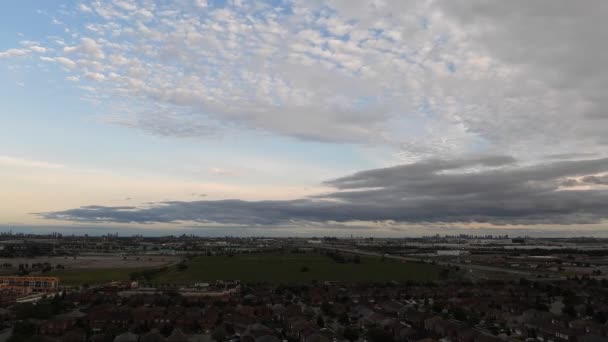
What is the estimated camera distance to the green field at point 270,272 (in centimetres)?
6275

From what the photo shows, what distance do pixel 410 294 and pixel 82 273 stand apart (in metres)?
45.2

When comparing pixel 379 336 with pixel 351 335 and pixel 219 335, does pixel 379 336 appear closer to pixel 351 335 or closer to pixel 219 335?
pixel 351 335

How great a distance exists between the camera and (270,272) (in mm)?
69438

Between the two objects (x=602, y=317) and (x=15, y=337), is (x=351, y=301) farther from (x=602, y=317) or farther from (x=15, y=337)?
(x=15, y=337)

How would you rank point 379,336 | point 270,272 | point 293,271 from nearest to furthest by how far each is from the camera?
point 379,336 → point 270,272 → point 293,271

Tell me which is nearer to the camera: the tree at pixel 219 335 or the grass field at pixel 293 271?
the tree at pixel 219 335

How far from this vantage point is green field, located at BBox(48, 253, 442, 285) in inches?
2470

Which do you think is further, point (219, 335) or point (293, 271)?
point (293, 271)

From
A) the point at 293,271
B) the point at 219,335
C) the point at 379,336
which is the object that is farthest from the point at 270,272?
the point at 379,336

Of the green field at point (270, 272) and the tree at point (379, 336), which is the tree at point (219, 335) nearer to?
the tree at point (379, 336)

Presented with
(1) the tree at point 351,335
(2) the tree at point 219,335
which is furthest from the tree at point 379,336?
(2) the tree at point 219,335

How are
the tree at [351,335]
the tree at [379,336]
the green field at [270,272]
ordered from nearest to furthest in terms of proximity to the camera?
the tree at [379,336]
the tree at [351,335]
the green field at [270,272]

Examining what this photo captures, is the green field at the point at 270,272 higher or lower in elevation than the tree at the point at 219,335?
lower

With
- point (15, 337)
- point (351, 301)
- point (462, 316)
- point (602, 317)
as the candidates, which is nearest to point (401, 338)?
point (462, 316)
